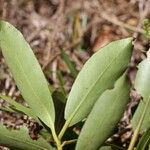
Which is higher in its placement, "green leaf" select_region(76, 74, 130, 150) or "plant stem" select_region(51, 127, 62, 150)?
"green leaf" select_region(76, 74, 130, 150)

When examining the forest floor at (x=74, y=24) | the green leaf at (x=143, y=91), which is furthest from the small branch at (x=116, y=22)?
the green leaf at (x=143, y=91)

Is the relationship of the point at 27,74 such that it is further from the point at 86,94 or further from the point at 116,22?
the point at 116,22

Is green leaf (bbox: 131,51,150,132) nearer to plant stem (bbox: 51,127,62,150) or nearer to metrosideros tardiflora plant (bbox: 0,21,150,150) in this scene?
metrosideros tardiflora plant (bbox: 0,21,150,150)

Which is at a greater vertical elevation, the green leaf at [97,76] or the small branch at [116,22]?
the green leaf at [97,76]

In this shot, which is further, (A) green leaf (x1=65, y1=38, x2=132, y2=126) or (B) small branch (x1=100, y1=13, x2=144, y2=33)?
(B) small branch (x1=100, y1=13, x2=144, y2=33)

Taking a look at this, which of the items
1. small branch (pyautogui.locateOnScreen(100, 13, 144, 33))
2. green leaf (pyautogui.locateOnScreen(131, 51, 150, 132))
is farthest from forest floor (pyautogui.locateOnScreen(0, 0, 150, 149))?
green leaf (pyautogui.locateOnScreen(131, 51, 150, 132))

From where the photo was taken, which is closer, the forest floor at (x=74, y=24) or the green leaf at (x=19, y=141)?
the green leaf at (x=19, y=141)

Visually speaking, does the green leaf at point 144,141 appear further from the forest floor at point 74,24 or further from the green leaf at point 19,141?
the forest floor at point 74,24
